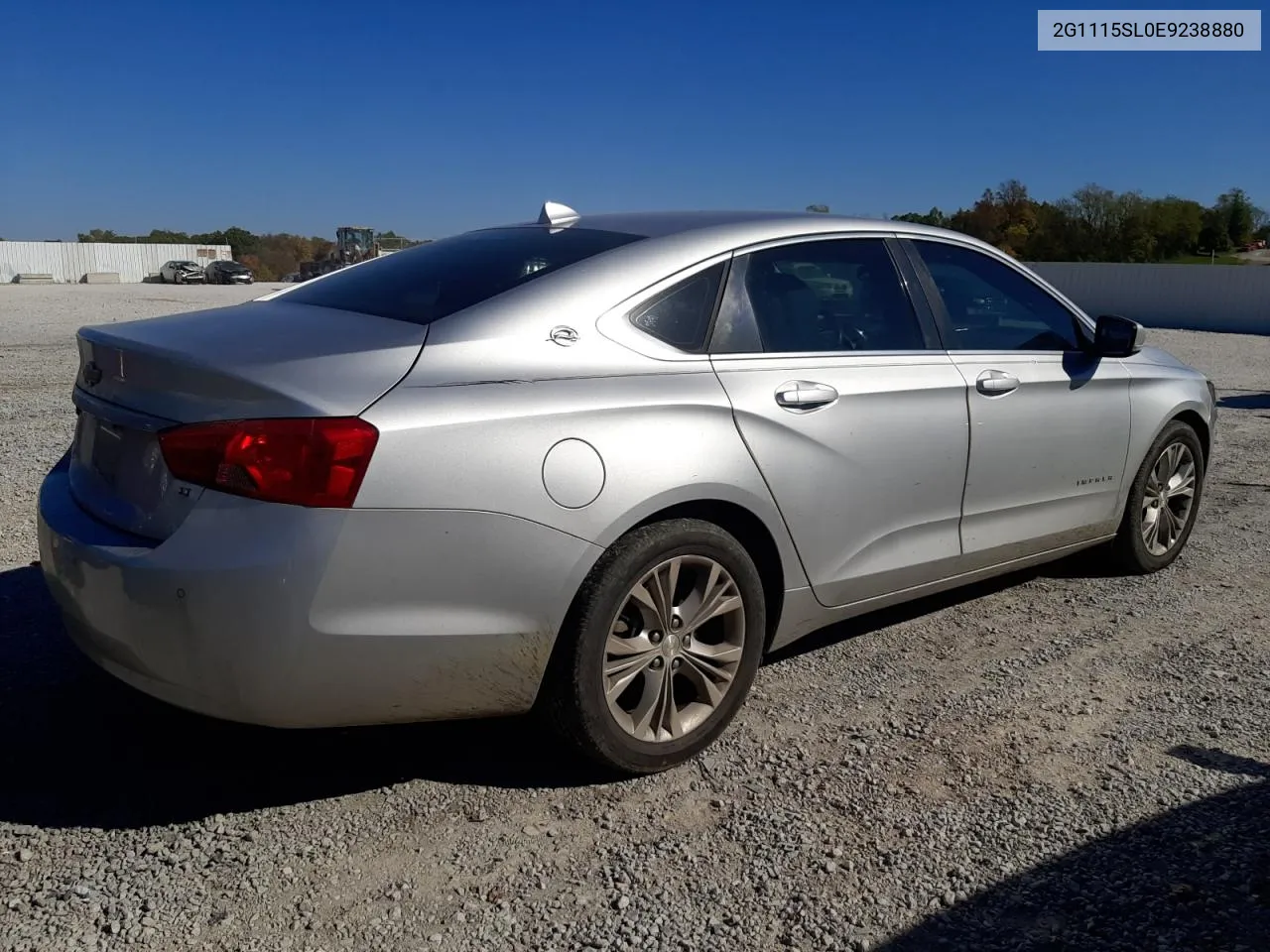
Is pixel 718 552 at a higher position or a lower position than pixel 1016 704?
higher

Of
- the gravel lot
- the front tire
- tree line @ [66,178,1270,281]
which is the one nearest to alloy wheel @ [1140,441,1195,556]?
the gravel lot

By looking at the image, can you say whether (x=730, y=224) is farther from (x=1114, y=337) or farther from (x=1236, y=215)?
(x=1236, y=215)

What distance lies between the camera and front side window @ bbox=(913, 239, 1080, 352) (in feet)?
13.9

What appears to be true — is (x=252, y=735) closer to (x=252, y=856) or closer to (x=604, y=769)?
(x=252, y=856)

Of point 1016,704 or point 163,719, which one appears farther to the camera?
point 1016,704

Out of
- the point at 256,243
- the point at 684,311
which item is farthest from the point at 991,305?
the point at 256,243

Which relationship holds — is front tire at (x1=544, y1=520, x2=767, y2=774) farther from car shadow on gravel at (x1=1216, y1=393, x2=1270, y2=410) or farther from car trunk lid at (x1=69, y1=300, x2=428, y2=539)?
car shadow on gravel at (x1=1216, y1=393, x2=1270, y2=410)

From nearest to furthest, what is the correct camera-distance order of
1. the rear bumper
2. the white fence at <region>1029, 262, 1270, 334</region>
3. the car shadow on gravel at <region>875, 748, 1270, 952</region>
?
1. the car shadow on gravel at <region>875, 748, 1270, 952</region>
2. the rear bumper
3. the white fence at <region>1029, 262, 1270, 334</region>

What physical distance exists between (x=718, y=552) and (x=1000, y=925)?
4.00 feet

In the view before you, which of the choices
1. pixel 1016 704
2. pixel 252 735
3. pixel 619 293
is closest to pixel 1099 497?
pixel 1016 704

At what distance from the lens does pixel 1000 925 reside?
254cm

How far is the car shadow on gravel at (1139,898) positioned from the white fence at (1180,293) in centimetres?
3286

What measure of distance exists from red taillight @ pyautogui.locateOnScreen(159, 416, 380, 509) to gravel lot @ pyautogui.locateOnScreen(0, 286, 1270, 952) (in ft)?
3.11

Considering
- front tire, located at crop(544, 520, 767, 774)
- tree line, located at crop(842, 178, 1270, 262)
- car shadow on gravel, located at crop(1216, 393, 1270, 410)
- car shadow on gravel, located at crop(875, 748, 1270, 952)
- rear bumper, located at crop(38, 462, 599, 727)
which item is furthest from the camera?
tree line, located at crop(842, 178, 1270, 262)
